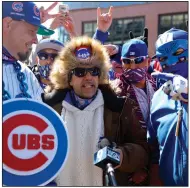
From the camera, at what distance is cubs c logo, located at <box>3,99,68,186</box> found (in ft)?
7.77

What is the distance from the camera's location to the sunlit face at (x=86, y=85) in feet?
10.4

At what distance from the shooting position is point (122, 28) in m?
28.2

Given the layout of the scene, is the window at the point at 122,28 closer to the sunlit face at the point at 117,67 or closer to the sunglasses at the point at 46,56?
the sunlit face at the point at 117,67

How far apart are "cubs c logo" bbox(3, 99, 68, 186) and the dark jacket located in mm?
748

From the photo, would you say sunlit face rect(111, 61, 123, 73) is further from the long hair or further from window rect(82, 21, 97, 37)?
window rect(82, 21, 97, 37)

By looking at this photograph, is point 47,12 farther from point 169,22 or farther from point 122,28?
point 169,22

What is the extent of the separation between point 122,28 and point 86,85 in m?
25.5

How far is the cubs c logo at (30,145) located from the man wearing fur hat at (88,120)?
2.22 feet

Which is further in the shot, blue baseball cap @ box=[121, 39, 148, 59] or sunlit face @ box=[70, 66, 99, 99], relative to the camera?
blue baseball cap @ box=[121, 39, 148, 59]

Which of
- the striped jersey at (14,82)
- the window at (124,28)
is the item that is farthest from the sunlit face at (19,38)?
the window at (124,28)

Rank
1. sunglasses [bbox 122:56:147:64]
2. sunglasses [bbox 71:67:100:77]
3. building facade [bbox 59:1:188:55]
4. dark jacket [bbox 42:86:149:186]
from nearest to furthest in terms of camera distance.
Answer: dark jacket [bbox 42:86:149:186], sunglasses [bbox 71:67:100:77], sunglasses [bbox 122:56:147:64], building facade [bbox 59:1:188:55]

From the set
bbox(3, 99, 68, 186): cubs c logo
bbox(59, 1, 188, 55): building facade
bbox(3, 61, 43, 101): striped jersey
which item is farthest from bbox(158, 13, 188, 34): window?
bbox(3, 99, 68, 186): cubs c logo

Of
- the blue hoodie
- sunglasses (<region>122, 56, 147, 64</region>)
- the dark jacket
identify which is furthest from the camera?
sunglasses (<region>122, 56, 147, 64</region>)

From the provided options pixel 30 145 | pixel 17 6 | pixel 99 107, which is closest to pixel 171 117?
pixel 99 107
